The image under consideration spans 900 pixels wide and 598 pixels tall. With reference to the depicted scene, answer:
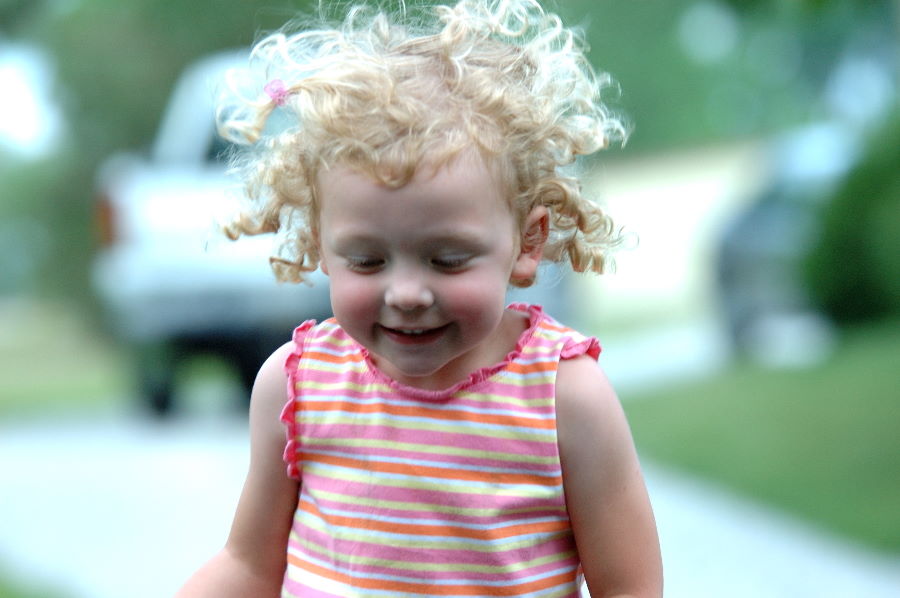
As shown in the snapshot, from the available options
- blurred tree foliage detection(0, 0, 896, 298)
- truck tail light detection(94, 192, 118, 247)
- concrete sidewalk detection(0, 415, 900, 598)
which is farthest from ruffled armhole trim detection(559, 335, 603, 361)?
blurred tree foliage detection(0, 0, 896, 298)

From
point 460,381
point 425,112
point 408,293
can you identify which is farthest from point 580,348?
point 425,112

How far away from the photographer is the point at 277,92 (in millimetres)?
2078

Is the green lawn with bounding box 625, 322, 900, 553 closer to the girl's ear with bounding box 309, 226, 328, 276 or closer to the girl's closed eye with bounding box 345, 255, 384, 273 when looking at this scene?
the girl's ear with bounding box 309, 226, 328, 276

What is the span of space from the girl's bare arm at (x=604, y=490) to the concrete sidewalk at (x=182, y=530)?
320 cm

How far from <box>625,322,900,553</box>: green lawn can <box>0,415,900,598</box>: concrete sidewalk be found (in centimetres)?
22

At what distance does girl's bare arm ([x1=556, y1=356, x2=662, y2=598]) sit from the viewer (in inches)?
73.7

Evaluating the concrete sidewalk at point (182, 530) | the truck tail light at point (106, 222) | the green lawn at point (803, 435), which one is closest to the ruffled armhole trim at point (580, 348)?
the concrete sidewalk at point (182, 530)

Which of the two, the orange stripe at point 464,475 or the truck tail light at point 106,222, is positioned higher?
the orange stripe at point 464,475

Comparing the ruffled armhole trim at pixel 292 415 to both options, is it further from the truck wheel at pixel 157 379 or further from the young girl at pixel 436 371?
the truck wheel at pixel 157 379

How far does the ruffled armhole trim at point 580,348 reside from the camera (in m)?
1.93

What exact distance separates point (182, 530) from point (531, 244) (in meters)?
4.35

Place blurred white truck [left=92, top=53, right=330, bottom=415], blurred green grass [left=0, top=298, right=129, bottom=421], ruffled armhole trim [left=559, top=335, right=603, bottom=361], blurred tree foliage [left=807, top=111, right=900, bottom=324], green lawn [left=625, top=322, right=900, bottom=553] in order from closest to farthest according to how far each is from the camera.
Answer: ruffled armhole trim [left=559, top=335, right=603, bottom=361]
green lawn [left=625, top=322, right=900, bottom=553]
blurred white truck [left=92, top=53, right=330, bottom=415]
blurred tree foliage [left=807, top=111, right=900, bottom=324]
blurred green grass [left=0, top=298, right=129, bottom=421]

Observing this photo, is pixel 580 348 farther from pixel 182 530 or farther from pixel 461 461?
pixel 182 530

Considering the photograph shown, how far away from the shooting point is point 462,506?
1.88 metres
